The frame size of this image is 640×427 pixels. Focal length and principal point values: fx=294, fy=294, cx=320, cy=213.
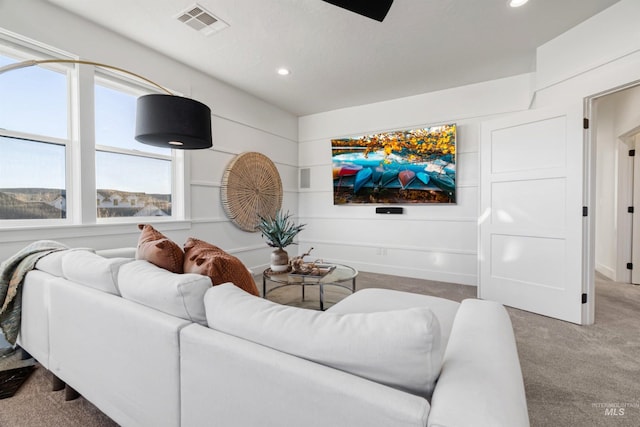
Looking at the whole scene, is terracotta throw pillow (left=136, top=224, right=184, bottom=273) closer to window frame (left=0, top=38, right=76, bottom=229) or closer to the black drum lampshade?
the black drum lampshade

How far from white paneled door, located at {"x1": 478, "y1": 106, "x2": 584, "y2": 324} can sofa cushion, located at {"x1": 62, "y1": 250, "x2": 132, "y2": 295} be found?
336cm

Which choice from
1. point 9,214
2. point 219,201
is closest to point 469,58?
point 219,201

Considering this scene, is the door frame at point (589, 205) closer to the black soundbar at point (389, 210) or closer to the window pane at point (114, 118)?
the black soundbar at point (389, 210)

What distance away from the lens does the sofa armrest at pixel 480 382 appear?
0.57 meters

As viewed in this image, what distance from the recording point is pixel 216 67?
3.40 meters

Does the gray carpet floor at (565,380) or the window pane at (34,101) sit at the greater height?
the window pane at (34,101)

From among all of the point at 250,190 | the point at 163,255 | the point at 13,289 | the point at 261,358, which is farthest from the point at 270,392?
the point at 250,190

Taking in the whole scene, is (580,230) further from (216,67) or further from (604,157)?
(216,67)

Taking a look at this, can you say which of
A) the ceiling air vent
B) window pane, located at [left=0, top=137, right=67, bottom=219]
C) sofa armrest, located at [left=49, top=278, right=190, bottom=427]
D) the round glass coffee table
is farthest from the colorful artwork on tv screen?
sofa armrest, located at [left=49, top=278, right=190, bottom=427]

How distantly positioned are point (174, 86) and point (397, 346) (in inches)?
141

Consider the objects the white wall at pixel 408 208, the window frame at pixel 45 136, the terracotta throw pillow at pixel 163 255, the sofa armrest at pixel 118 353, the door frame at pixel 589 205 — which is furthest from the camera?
the white wall at pixel 408 208

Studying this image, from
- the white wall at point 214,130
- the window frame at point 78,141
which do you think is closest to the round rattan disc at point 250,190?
the white wall at point 214,130

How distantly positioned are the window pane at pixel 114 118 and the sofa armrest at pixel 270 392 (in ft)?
9.01

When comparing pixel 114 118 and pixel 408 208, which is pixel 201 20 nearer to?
pixel 114 118
